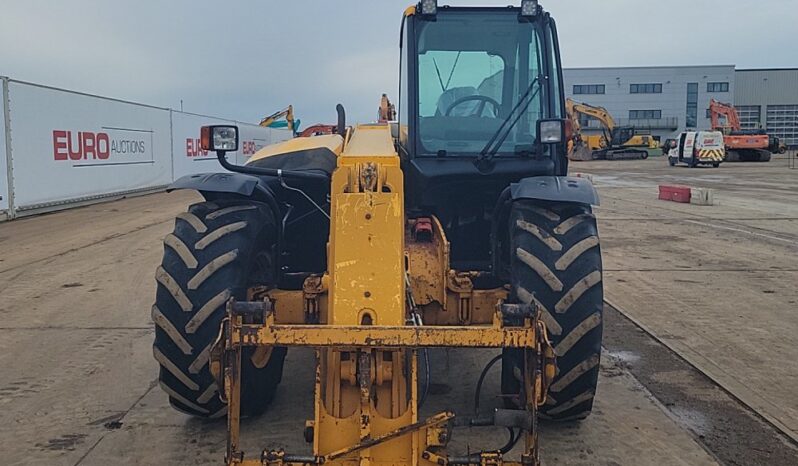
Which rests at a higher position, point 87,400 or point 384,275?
point 384,275

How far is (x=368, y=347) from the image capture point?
3406mm

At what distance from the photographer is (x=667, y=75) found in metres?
76.1

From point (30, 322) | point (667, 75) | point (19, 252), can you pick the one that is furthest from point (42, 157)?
point (667, 75)

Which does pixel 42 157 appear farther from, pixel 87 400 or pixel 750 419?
pixel 750 419

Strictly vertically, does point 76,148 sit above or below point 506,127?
above

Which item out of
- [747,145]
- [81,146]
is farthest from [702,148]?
[81,146]

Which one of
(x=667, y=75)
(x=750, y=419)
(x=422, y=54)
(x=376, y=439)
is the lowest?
(x=750, y=419)

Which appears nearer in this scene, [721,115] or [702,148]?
[702,148]

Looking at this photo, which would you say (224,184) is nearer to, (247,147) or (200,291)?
(200,291)

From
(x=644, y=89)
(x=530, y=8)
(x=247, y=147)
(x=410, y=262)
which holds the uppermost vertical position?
(x=644, y=89)

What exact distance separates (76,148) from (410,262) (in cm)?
1616

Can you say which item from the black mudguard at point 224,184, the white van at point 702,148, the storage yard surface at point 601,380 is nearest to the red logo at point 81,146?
the storage yard surface at point 601,380

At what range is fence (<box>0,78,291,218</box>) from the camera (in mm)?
16219

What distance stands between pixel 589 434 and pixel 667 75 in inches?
3055
